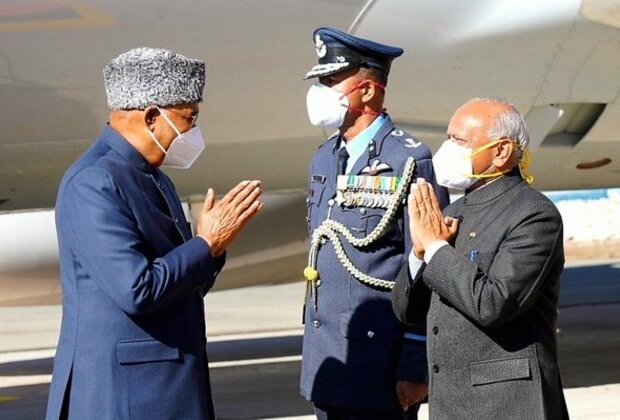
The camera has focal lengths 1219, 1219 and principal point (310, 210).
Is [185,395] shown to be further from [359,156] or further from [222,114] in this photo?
[222,114]

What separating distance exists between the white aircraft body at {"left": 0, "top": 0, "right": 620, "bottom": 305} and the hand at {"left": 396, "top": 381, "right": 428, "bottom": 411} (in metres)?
2.74

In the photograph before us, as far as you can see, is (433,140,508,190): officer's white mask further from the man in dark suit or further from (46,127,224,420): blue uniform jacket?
(46,127,224,420): blue uniform jacket

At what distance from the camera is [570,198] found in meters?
22.7

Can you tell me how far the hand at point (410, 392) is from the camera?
12.1 ft

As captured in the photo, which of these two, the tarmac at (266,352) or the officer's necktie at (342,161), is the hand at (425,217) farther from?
the tarmac at (266,352)

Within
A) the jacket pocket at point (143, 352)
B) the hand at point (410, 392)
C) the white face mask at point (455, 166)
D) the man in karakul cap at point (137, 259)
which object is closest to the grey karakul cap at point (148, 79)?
the man in karakul cap at point (137, 259)

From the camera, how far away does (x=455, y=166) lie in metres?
3.22

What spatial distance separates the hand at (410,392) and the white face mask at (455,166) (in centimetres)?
72

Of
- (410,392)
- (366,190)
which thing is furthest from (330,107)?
(410,392)

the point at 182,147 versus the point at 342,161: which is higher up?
the point at 182,147

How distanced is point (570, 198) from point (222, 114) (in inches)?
681

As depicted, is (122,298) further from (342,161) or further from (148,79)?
(342,161)

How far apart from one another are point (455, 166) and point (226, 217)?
2.04 feet

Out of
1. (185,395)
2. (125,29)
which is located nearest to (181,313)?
(185,395)
